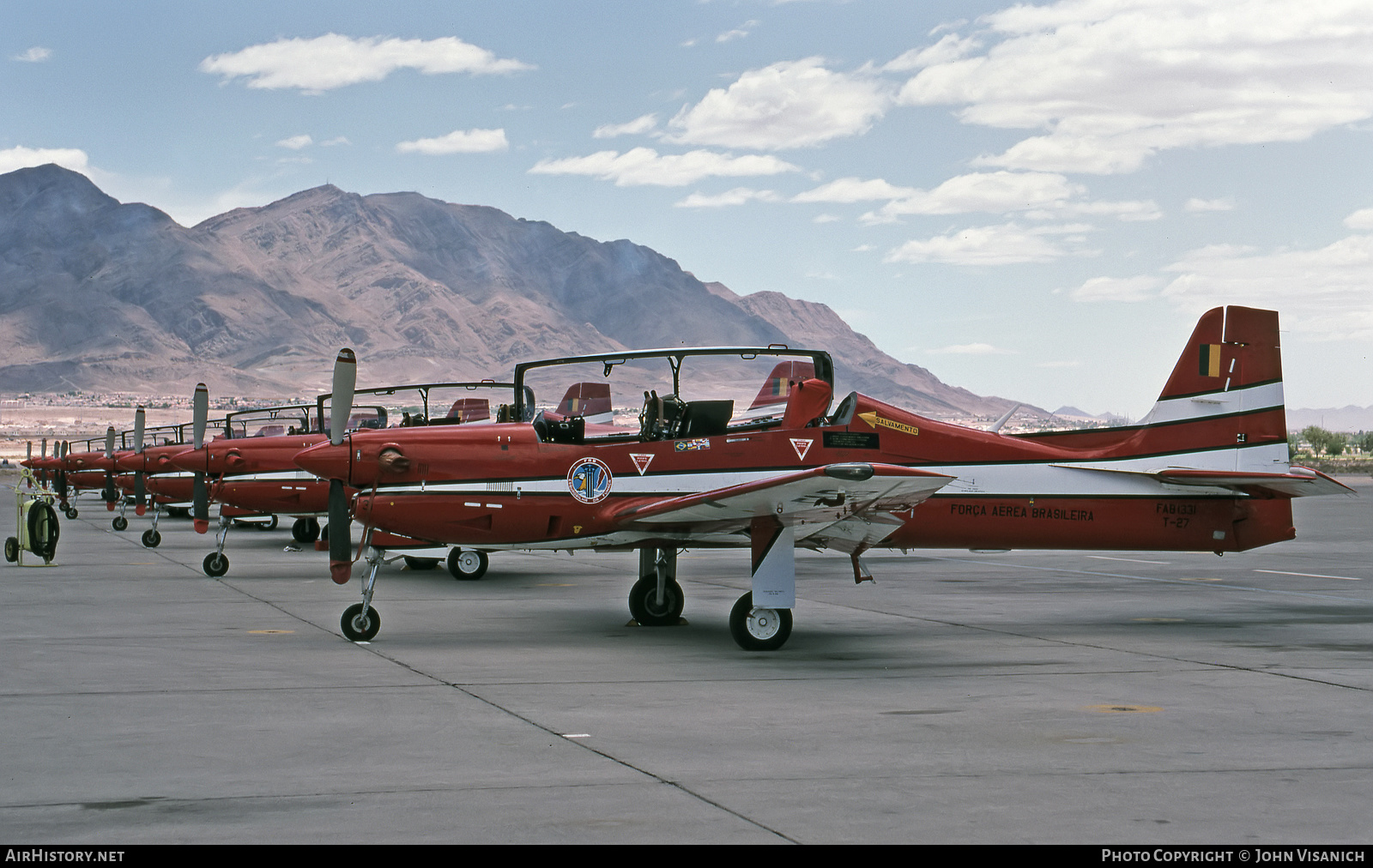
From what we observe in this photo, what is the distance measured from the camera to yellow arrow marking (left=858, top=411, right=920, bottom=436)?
12711mm

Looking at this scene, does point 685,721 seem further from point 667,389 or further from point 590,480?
point 667,389

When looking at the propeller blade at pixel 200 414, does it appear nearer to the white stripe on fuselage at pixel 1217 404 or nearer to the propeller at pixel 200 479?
the propeller at pixel 200 479

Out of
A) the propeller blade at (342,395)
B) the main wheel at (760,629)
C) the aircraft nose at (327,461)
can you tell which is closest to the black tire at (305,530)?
the propeller blade at (342,395)

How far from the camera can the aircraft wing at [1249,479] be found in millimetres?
13258

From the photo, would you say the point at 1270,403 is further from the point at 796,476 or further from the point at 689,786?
the point at 689,786

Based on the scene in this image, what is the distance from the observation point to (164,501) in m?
27.8

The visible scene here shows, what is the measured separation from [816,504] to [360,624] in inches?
165

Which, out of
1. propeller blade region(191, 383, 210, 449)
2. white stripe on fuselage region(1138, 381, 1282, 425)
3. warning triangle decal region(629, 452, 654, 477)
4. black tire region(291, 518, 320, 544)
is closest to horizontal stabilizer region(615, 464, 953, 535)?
A: warning triangle decal region(629, 452, 654, 477)

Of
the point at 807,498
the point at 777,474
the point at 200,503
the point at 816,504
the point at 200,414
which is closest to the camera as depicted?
the point at 807,498

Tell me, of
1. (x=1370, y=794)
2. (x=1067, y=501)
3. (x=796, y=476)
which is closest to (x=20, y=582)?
(x=796, y=476)

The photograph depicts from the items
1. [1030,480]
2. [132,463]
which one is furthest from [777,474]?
[132,463]

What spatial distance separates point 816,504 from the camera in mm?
11180

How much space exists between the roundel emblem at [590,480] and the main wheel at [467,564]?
651 centimetres

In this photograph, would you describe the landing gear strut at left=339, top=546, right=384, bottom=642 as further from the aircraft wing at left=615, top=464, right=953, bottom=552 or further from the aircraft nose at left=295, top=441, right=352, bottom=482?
the aircraft wing at left=615, top=464, right=953, bottom=552
